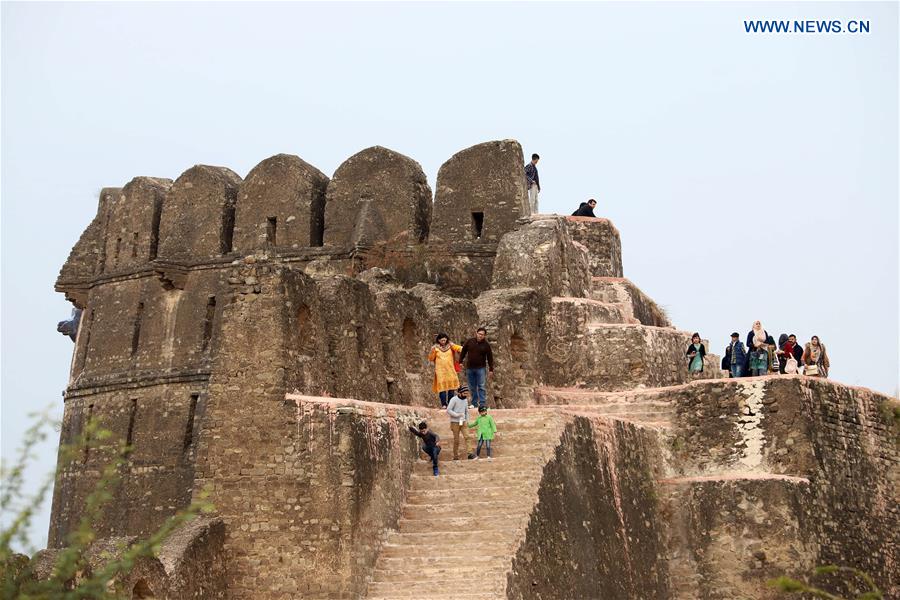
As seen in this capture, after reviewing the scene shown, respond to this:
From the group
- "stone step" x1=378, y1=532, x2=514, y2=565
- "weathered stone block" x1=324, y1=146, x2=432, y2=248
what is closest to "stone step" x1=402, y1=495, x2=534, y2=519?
"stone step" x1=378, y1=532, x2=514, y2=565

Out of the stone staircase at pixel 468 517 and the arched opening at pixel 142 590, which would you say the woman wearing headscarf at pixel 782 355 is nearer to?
the stone staircase at pixel 468 517

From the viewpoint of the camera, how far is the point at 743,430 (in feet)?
69.2

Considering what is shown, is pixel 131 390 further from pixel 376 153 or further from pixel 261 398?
pixel 261 398

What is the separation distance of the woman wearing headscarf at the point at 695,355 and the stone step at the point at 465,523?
27.1ft

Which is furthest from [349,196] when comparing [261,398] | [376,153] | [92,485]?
[261,398]

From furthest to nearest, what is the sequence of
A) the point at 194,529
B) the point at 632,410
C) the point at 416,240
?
the point at 416,240
the point at 632,410
the point at 194,529

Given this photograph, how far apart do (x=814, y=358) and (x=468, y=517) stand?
27.0 ft

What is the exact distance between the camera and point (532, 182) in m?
26.8

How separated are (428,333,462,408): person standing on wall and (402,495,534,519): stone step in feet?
9.20

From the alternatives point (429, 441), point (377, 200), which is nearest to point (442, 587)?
point (429, 441)

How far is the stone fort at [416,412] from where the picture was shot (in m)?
16.2

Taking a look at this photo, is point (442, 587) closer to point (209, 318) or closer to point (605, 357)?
point (605, 357)

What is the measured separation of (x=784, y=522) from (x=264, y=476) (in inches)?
289

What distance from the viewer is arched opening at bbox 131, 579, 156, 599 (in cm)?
1496
